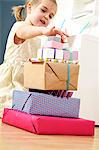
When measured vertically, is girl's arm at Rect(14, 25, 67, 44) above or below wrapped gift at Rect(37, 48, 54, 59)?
above

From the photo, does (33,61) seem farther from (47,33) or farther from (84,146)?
(84,146)

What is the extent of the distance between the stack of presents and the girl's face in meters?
0.36

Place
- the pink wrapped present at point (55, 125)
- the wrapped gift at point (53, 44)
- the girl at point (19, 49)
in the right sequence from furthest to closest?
the girl at point (19, 49) < the wrapped gift at point (53, 44) < the pink wrapped present at point (55, 125)

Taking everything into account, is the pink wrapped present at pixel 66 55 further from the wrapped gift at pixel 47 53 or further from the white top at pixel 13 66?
the white top at pixel 13 66

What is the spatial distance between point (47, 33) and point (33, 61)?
0.11 m

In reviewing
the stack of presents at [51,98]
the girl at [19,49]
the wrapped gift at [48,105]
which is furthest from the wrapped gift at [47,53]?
the girl at [19,49]

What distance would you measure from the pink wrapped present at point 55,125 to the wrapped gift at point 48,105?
0.03 meters

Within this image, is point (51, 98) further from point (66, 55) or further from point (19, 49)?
point (19, 49)

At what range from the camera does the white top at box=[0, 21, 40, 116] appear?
56.1 inches

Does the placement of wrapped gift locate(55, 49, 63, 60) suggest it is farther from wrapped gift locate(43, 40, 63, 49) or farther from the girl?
the girl

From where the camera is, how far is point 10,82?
147cm

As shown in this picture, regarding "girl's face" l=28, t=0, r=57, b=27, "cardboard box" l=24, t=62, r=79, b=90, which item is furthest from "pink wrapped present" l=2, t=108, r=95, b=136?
"girl's face" l=28, t=0, r=57, b=27

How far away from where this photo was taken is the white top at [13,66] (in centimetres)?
142

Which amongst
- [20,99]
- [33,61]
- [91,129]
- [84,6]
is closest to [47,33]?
[33,61]
